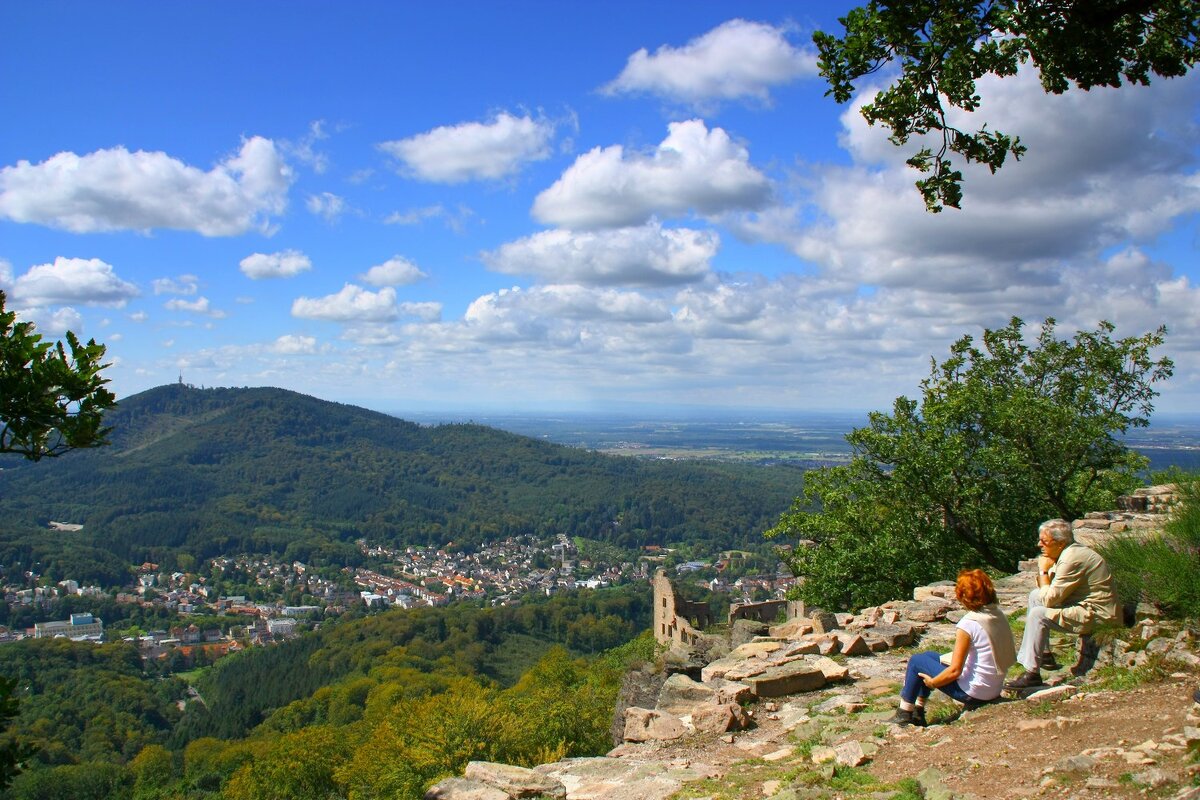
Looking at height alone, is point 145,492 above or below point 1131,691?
below

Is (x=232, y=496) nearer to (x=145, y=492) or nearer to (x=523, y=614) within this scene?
(x=145, y=492)

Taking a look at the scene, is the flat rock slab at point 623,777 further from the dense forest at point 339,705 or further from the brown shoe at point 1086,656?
the dense forest at point 339,705

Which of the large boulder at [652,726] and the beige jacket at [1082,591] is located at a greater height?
the beige jacket at [1082,591]

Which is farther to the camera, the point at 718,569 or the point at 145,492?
the point at 145,492

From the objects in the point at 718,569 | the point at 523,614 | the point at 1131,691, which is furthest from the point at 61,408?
the point at 718,569

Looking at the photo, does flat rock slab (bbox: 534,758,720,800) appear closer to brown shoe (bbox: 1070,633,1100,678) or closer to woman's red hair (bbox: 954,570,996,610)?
woman's red hair (bbox: 954,570,996,610)

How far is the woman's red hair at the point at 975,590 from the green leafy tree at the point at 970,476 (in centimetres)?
1169

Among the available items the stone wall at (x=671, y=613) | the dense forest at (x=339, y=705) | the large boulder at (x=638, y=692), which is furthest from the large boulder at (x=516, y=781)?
the stone wall at (x=671, y=613)

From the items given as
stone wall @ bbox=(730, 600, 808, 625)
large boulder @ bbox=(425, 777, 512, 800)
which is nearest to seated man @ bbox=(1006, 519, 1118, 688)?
large boulder @ bbox=(425, 777, 512, 800)

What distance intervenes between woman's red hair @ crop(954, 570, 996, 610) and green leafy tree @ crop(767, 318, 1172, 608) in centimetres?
1169

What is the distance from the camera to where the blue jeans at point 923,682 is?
6.89m

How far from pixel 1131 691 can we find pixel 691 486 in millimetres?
185586

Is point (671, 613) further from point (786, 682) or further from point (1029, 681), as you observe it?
point (1029, 681)

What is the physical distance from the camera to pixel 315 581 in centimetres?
13512
